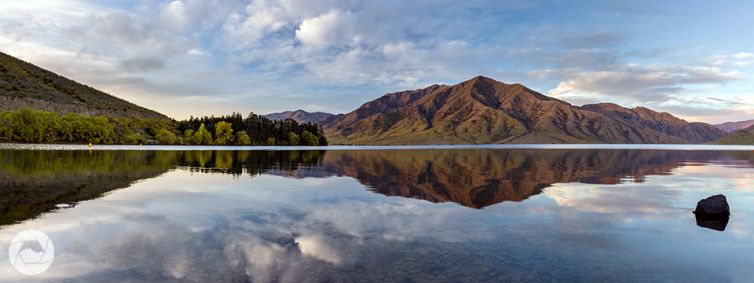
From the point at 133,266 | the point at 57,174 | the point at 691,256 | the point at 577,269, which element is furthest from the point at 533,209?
the point at 57,174

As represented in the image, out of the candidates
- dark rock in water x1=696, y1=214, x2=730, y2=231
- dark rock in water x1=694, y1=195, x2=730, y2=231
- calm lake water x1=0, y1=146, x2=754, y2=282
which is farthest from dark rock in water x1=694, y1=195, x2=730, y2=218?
calm lake water x1=0, y1=146, x2=754, y2=282

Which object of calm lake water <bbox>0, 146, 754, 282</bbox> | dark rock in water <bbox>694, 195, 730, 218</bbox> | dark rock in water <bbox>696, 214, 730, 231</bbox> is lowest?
dark rock in water <bbox>696, 214, 730, 231</bbox>

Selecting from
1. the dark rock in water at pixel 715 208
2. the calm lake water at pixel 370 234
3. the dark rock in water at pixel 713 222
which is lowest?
the dark rock in water at pixel 713 222

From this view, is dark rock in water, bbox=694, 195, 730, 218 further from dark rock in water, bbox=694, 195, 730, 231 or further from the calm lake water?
the calm lake water

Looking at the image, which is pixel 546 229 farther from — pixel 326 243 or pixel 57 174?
pixel 57 174

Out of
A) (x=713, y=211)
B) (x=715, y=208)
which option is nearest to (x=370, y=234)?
(x=713, y=211)

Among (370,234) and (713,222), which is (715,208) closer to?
(713,222)

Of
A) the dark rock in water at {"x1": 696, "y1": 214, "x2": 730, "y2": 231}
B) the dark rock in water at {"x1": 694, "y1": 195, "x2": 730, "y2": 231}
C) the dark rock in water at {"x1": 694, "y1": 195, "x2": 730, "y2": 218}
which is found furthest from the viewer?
the dark rock in water at {"x1": 694, "y1": 195, "x2": 730, "y2": 218}

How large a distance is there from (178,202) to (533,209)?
22.6 m

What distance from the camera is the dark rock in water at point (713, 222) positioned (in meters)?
23.6

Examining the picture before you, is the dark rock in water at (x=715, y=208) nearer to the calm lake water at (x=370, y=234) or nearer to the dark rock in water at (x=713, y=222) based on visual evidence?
the dark rock in water at (x=713, y=222)

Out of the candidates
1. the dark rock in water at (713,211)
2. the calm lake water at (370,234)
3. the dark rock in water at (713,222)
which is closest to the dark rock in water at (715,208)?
the dark rock in water at (713,211)

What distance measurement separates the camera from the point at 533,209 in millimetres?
27641

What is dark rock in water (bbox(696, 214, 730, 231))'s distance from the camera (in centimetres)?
2360
